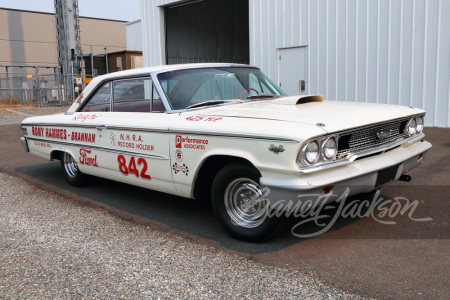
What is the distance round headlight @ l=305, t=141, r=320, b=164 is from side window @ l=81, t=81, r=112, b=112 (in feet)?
8.68

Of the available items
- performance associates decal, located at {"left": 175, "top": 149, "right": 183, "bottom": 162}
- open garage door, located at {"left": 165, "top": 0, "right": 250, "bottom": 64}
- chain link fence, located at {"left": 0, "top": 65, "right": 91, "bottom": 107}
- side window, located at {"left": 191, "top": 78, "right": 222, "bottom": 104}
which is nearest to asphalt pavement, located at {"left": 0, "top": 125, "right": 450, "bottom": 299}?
performance associates decal, located at {"left": 175, "top": 149, "right": 183, "bottom": 162}

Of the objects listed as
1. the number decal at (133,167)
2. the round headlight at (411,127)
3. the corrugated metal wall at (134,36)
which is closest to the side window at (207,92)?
the number decal at (133,167)

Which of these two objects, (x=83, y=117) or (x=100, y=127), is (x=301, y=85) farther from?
(x=100, y=127)

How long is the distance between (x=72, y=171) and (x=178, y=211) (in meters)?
1.85

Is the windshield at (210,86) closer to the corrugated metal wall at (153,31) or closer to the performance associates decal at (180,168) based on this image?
the performance associates decal at (180,168)

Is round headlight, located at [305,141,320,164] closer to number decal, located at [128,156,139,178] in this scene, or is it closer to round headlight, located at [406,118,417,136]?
round headlight, located at [406,118,417,136]

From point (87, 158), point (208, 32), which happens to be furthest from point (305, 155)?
point (208, 32)

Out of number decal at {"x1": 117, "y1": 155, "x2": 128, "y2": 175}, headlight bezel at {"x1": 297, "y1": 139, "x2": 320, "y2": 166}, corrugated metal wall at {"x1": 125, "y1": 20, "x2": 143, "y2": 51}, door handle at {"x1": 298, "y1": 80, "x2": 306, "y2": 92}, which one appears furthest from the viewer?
corrugated metal wall at {"x1": 125, "y1": 20, "x2": 143, "y2": 51}

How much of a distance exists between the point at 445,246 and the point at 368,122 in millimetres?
1060

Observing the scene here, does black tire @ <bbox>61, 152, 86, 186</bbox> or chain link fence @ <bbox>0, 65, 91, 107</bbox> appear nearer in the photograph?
black tire @ <bbox>61, 152, 86, 186</bbox>

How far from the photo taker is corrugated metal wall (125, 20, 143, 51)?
24078 millimetres

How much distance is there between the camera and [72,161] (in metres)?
5.20

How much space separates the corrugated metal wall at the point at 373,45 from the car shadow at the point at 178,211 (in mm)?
5625

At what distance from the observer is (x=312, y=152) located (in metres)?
2.81
